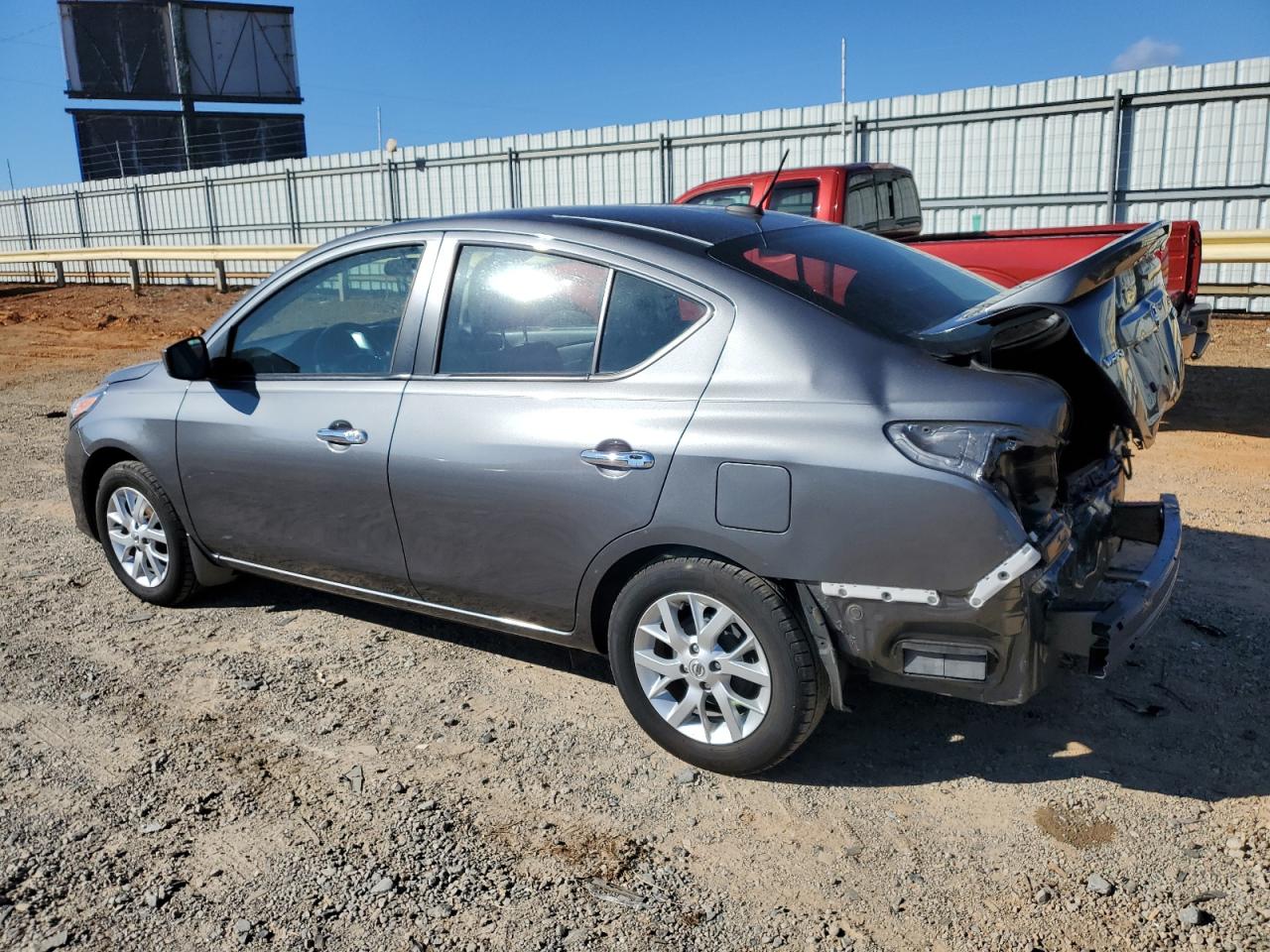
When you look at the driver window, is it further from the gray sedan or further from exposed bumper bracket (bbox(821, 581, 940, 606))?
exposed bumper bracket (bbox(821, 581, 940, 606))

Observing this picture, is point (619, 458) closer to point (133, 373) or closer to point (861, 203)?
point (133, 373)

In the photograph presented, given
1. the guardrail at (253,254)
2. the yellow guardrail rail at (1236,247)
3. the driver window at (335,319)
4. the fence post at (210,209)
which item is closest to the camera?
the driver window at (335,319)

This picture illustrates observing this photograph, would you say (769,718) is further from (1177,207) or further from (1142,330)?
(1177,207)

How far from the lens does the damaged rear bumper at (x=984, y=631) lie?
282cm

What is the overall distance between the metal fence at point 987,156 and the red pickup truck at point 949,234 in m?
4.16

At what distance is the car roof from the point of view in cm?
353

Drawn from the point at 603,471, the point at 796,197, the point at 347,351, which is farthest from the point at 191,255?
the point at 603,471

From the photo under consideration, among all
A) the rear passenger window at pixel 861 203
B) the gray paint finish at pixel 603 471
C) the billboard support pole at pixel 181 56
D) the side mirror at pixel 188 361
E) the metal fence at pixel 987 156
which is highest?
the billboard support pole at pixel 181 56

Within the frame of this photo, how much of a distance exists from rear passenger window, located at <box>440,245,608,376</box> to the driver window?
274 mm

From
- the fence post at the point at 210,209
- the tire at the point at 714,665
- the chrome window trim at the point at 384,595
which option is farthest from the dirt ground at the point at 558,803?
the fence post at the point at 210,209

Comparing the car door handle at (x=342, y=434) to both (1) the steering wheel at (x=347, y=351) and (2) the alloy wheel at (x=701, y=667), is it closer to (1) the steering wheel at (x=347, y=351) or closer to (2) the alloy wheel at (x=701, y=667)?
(1) the steering wheel at (x=347, y=351)

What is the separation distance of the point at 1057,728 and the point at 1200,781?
458mm

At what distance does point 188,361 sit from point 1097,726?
3.73m

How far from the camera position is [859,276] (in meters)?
3.54
